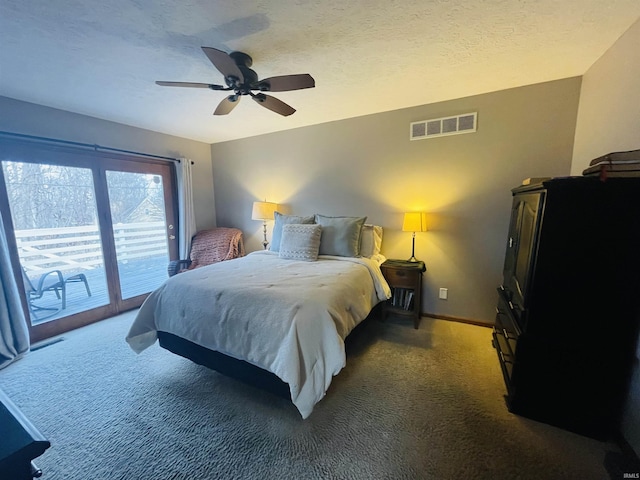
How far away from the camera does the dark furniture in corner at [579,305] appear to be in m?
1.38

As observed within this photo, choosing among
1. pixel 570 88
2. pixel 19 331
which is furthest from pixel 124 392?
pixel 570 88

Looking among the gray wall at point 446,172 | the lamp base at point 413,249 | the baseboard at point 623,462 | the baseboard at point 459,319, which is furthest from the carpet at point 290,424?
the lamp base at point 413,249

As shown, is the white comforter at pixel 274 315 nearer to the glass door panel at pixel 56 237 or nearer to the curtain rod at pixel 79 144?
the glass door panel at pixel 56 237

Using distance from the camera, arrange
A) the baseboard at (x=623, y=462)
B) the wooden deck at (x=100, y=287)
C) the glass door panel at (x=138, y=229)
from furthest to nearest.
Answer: the glass door panel at (x=138, y=229)
the wooden deck at (x=100, y=287)
the baseboard at (x=623, y=462)

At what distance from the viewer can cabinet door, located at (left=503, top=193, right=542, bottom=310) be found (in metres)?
1.61

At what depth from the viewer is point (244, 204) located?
435 centimetres

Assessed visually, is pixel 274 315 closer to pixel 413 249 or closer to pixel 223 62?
pixel 223 62

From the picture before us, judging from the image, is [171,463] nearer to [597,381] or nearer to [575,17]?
[597,381]

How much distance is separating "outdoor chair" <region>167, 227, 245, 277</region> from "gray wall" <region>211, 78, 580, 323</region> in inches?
40.7

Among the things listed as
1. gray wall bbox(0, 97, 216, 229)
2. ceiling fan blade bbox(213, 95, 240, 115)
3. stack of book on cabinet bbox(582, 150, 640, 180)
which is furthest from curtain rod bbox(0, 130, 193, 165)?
stack of book on cabinet bbox(582, 150, 640, 180)

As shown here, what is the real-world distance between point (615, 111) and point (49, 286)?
532 centimetres

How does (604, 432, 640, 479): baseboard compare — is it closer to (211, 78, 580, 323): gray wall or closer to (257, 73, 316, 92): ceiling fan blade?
(211, 78, 580, 323): gray wall

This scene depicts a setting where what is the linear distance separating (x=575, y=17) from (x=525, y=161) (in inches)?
48.4

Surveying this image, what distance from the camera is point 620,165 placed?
1352 mm
